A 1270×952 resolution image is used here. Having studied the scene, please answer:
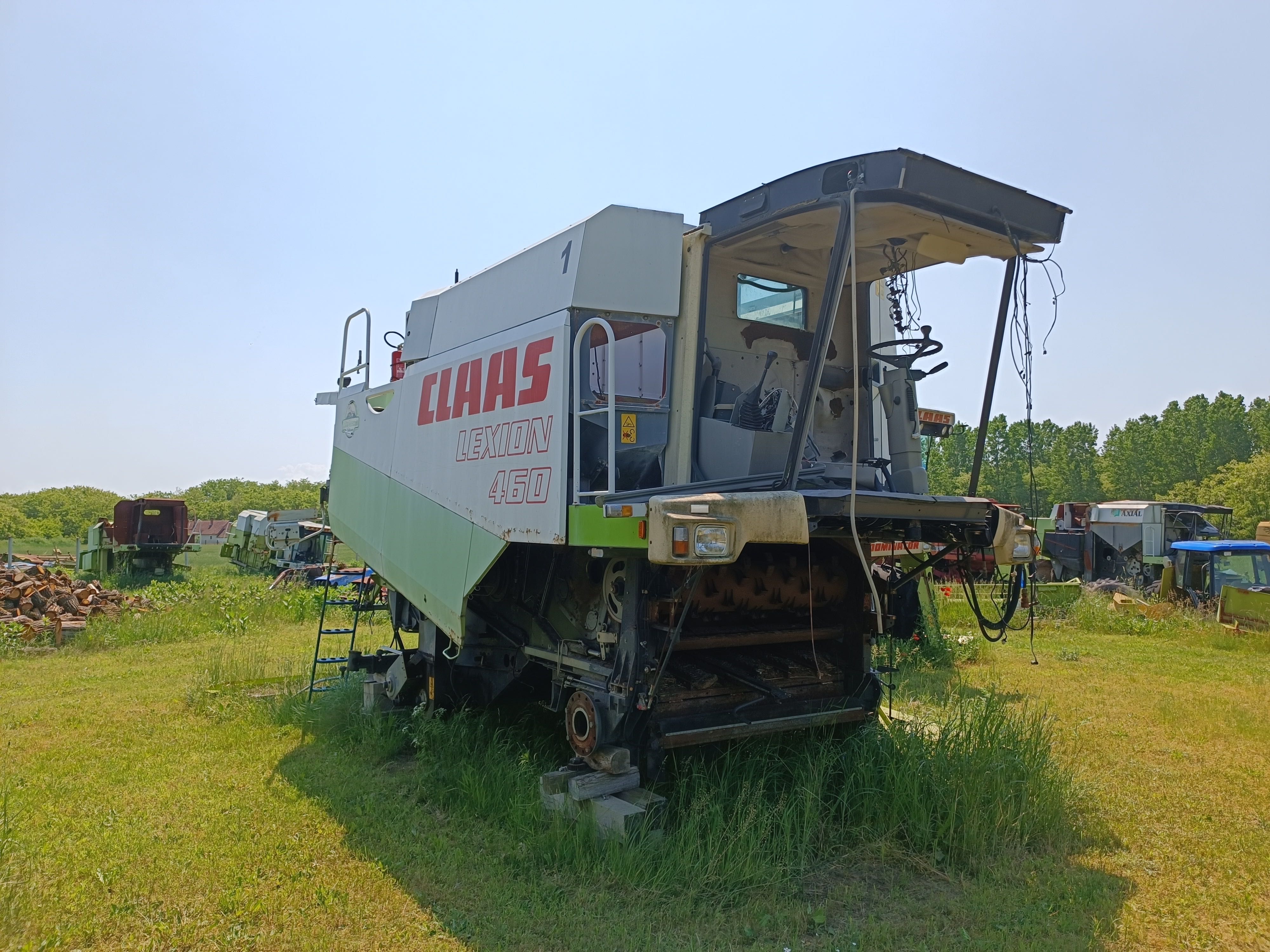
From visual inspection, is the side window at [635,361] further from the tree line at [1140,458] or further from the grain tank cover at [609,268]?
the tree line at [1140,458]

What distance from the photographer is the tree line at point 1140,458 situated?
56.2m

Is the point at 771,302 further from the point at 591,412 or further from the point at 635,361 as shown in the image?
the point at 591,412

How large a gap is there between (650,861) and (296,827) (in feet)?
7.28

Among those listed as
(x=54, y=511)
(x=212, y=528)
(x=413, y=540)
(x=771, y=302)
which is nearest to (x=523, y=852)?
(x=413, y=540)

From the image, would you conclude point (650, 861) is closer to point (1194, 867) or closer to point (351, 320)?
point (1194, 867)

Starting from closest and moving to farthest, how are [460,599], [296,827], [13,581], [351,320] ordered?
[296,827]
[460,599]
[351,320]
[13,581]

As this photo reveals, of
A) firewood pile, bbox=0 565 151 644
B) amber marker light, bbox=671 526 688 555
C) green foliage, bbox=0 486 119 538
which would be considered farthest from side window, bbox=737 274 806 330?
green foliage, bbox=0 486 119 538

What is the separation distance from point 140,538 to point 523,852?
872 inches

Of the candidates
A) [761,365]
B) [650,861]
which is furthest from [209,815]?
[761,365]

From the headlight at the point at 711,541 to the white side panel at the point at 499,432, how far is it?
1.10 m

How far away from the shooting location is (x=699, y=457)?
5.45 m

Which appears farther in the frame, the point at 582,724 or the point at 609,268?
the point at 582,724

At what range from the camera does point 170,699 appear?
29.2 feet

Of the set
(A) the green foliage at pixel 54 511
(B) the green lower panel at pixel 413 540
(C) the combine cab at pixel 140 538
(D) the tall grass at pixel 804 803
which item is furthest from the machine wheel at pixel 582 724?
(A) the green foliage at pixel 54 511
